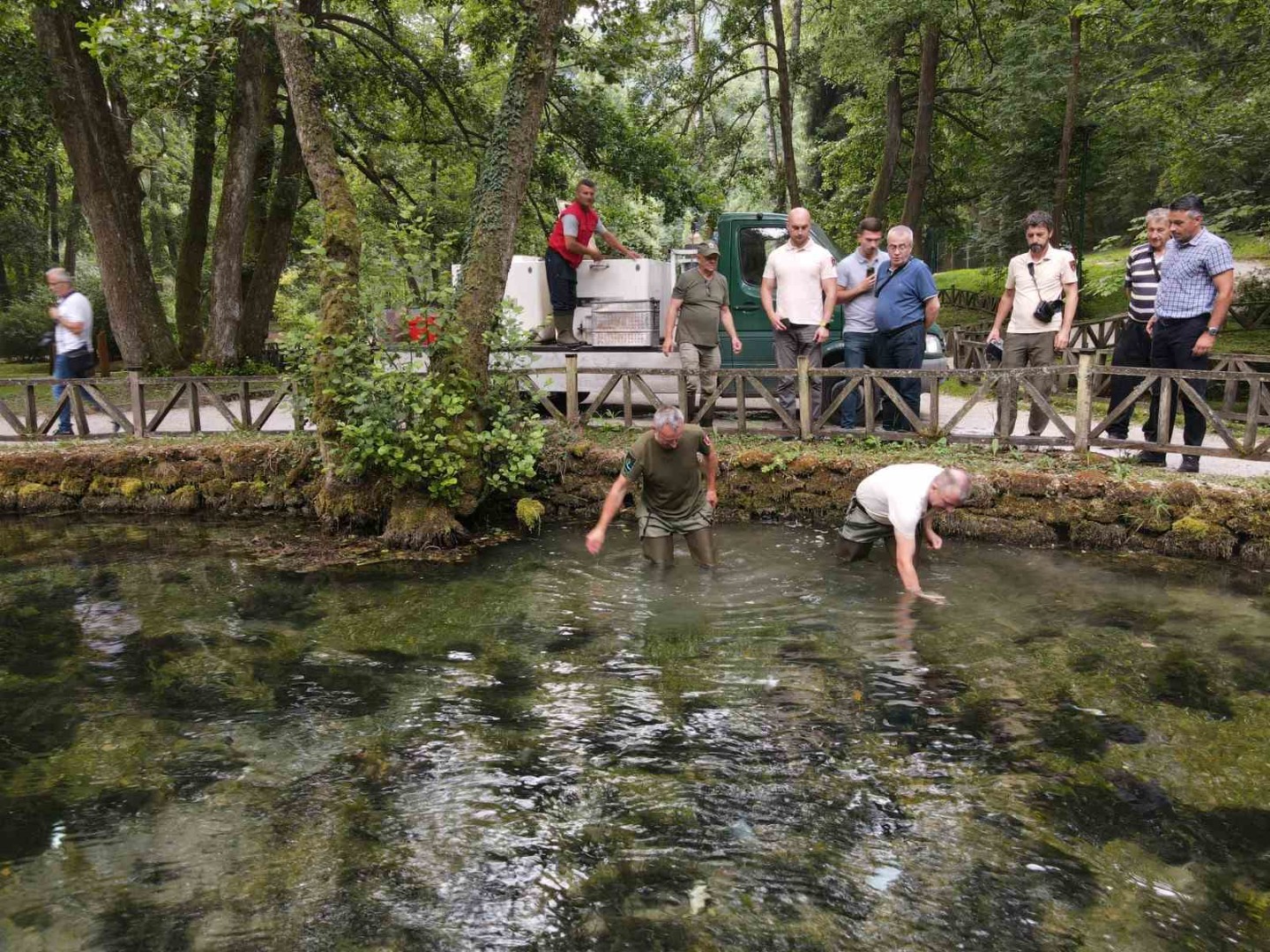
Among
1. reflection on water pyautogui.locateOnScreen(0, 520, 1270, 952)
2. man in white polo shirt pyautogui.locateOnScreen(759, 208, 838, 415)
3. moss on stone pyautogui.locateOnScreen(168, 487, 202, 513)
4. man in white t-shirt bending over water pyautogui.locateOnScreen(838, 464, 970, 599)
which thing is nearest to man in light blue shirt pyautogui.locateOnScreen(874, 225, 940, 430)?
man in white polo shirt pyautogui.locateOnScreen(759, 208, 838, 415)

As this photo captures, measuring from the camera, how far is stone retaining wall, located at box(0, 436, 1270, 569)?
835 cm

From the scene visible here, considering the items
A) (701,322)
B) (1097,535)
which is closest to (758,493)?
(701,322)

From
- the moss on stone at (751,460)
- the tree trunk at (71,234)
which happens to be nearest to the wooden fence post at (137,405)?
the moss on stone at (751,460)

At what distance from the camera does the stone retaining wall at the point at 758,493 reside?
27.4ft

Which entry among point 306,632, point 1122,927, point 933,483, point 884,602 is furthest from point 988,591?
point 306,632

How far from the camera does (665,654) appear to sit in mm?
6680

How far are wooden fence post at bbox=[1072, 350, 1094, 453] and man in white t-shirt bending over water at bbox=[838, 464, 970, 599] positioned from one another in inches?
109

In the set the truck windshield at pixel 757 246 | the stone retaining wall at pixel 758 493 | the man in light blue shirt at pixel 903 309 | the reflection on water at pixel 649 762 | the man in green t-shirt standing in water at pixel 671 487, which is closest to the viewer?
the reflection on water at pixel 649 762

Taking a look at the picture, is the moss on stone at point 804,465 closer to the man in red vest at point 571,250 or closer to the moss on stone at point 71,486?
the man in red vest at point 571,250

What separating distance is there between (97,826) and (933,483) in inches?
211

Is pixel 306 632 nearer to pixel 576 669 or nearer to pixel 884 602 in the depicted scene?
pixel 576 669

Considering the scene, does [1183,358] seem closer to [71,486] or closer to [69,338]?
[71,486]

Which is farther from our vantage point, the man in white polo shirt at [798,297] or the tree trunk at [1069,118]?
the tree trunk at [1069,118]

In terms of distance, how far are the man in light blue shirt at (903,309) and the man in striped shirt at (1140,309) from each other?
1885 millimetres
